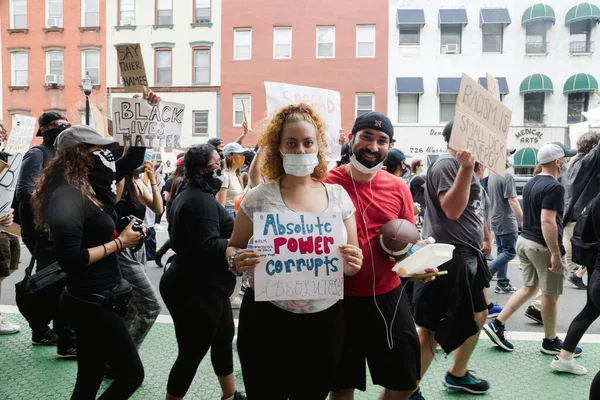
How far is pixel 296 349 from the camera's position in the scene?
2.42 metres

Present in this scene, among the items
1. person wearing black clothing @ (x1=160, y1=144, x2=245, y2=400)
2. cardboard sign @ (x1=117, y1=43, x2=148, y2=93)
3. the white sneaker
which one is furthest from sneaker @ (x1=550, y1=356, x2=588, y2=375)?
the white sneaker

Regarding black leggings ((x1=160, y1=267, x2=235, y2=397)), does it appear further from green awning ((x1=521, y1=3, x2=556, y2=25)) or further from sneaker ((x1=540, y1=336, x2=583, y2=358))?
green awning ((x1=521, y1=3, x2=556, y2=25))

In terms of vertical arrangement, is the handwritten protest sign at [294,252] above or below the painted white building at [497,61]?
below

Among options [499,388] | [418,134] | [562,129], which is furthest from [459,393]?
[562,129]

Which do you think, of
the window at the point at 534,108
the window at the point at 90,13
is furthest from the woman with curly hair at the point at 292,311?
the window at the point at 90,13

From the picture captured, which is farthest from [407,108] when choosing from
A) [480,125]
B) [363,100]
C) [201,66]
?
[480,125]

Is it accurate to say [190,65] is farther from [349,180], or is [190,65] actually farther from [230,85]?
[349,180]

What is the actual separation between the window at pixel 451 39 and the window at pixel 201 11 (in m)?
12.2

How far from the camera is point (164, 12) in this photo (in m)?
26.7

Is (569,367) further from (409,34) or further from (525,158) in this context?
(409,34)

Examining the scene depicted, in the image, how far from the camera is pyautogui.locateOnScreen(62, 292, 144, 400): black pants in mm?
2768

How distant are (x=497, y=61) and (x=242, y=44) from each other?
12.9 meters

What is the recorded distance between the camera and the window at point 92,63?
27.4 meters

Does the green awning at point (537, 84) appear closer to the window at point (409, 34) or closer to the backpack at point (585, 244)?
the window at point (409, 34)
